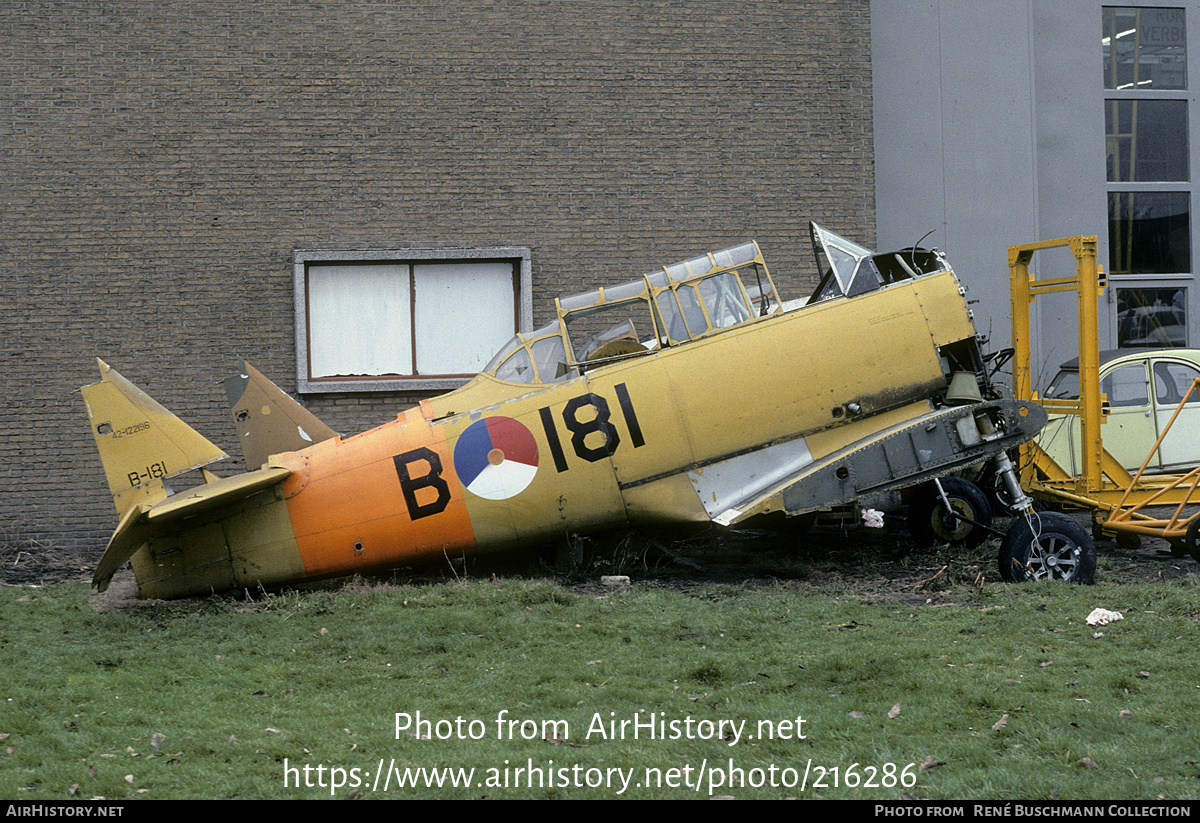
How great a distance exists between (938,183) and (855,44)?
2758 mm

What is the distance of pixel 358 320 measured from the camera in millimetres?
12688

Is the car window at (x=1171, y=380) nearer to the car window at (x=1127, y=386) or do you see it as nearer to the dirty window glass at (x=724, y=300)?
the car window at (x=1127, y=386)

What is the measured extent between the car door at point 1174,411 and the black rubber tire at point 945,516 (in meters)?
2.74

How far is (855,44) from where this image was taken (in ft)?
42.7

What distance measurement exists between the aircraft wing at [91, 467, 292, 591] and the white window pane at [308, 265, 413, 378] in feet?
13.9

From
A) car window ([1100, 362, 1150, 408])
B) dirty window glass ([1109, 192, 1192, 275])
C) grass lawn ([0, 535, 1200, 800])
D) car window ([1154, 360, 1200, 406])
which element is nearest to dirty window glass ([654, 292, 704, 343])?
grass lawn ([0, 535, 1200, 800])

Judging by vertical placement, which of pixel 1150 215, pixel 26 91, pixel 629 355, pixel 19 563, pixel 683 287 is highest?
pixel 26 91

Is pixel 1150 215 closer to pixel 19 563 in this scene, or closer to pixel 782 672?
pixel 782 672

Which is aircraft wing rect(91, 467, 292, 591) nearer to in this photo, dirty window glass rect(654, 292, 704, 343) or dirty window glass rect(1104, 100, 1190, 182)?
dirty window glass rect(654, 292, 704, 343)

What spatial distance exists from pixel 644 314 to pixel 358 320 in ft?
16.1

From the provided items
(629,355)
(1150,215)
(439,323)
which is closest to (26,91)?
(439,323)

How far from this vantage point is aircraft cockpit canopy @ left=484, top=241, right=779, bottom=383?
898cm

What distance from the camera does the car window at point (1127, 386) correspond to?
12.0 meters

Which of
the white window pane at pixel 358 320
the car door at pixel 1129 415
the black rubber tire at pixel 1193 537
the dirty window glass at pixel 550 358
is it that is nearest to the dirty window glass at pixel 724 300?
the dirty window glass at pixel 550 358
